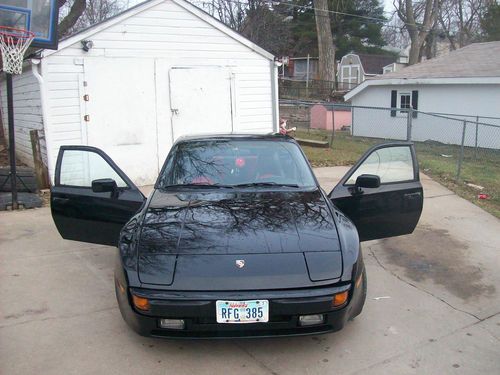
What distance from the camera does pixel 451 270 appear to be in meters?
5.20

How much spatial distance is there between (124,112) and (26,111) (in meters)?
2.26

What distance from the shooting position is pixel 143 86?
9555mm

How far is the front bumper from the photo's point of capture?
3057 millimetres

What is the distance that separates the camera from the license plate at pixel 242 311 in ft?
10.0

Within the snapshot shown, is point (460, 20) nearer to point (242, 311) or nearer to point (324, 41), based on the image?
point (324, 41)

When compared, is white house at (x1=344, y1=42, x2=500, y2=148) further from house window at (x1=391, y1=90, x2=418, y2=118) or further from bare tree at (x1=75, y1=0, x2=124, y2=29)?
bare tree at (x1=75, y1=0, x2=124, y2=29)

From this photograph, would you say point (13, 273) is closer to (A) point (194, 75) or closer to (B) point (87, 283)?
(B) point (87, 283)

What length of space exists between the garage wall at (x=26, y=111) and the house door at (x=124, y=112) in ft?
3.22

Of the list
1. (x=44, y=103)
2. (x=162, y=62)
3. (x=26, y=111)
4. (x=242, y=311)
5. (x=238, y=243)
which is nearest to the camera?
(x=242, y=311)

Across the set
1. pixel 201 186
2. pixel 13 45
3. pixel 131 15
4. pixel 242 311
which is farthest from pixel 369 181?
pixel 131 15

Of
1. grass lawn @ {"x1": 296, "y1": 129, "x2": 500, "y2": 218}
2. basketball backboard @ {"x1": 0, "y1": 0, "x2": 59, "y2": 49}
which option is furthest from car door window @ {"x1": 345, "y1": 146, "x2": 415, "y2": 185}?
basketball backboard @ {"x1": 0, "y1": 0, "x2": 59, "y2": 49}

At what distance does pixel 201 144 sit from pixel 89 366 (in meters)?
2.35

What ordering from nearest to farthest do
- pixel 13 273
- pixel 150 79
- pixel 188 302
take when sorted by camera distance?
1. pixel 188 302
2. pixel 13 273
3. pixel 150 79

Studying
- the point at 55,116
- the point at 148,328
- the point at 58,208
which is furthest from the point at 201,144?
the point at 55,116
